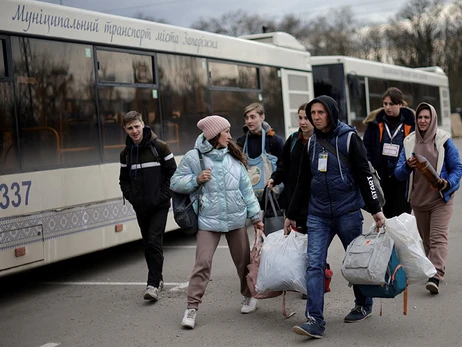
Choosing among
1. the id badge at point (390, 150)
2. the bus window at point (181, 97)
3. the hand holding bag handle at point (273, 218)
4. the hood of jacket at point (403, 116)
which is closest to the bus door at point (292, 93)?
the bus window at point (181, 97)

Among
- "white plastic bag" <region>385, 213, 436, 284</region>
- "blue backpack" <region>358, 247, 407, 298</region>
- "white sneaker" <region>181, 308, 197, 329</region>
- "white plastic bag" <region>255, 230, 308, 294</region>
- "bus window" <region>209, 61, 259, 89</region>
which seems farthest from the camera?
"bus window" <region>209, 61, 259, 89</region>

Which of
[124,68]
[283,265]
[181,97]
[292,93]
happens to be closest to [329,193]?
[283,265]

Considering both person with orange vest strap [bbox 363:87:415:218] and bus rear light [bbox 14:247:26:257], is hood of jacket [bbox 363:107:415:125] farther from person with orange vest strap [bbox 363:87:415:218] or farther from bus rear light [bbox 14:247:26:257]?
bus rear light [bbox 14:247:26:257]

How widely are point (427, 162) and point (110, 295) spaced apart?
3.42 m

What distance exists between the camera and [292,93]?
13.7 meters

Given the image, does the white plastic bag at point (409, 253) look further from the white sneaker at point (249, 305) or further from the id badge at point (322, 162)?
the white sneaker at point (249, 305)

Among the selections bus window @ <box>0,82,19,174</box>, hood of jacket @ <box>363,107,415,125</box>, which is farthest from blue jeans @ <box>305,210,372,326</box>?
bus window @ <box>0,82,19,174</box>

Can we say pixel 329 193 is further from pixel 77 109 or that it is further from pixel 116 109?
pixel 116 109

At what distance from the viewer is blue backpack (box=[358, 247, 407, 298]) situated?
512 centimetres

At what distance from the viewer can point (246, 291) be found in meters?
6.23

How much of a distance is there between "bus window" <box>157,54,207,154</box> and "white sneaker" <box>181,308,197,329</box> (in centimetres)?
418

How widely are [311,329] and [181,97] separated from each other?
5513 mm

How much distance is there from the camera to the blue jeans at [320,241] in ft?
17.5

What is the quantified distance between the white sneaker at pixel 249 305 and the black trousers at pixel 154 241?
3.59 feet
